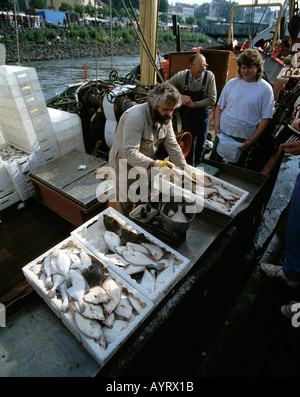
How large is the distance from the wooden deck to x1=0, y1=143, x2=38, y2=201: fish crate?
229 mm

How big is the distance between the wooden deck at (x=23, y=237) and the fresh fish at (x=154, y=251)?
170 cm

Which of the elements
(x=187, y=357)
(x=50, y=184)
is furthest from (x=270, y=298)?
(x=50, y=184)

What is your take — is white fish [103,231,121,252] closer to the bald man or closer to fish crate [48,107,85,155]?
the bald man

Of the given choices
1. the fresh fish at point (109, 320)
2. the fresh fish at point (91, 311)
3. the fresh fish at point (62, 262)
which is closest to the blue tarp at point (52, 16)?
the fresh fish at point (62, 262)

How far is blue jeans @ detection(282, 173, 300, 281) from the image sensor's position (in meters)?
2.39

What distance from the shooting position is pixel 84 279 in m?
1.81

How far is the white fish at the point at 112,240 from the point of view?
2139 mm

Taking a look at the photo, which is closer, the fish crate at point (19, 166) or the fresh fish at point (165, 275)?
the fresh fish at point (165, 275)

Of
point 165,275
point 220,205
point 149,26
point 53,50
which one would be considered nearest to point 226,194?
point 220,205

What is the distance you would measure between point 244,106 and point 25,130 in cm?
366

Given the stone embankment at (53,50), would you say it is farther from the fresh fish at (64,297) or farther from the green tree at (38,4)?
the fresh fish at (64,297)

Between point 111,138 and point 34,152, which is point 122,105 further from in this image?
point 34,152

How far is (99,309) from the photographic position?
1.67m

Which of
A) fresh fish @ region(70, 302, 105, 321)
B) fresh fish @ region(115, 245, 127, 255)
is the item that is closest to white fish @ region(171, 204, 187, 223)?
fresh fish @ region(115, 245, 127, 255)
